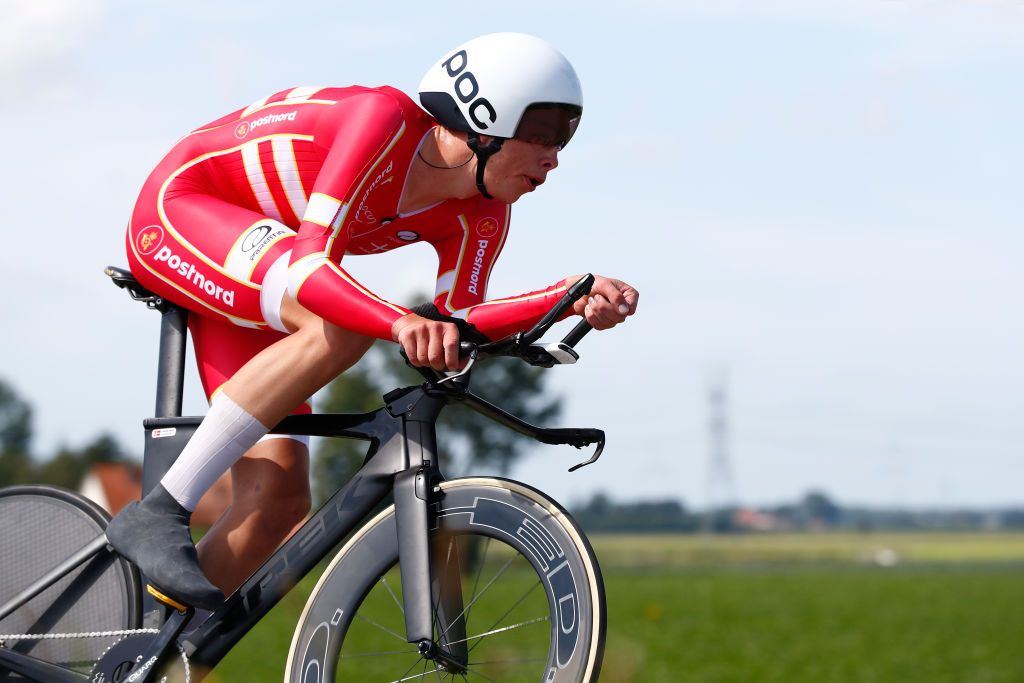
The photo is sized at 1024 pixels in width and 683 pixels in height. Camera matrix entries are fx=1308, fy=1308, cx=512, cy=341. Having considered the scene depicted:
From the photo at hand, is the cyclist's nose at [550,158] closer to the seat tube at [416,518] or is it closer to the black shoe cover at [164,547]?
the seat tube at [416,518]

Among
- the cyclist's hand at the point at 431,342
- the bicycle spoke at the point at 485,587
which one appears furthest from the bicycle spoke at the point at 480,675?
the cyclist's hand at the point at 431,342

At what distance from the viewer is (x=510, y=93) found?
12.7ft

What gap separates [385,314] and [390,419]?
0.49 m

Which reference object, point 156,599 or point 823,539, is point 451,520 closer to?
point 156,599

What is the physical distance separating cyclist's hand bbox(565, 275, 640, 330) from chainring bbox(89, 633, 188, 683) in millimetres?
1685

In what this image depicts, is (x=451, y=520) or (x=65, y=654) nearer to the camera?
(x=451, y=520)

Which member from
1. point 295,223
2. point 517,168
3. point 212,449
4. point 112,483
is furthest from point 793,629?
point 212,449

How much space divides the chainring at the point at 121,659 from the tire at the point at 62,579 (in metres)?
0.20

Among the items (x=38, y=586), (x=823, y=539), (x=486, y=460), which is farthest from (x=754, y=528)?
(x=38, y=586)

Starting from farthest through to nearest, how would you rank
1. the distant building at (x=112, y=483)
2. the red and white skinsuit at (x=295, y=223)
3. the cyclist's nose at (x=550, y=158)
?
the distant building at (x=112, y=483), the cyclist's nose at (x=550, y=158), the red and white skinsuit at (x=295, y=223)

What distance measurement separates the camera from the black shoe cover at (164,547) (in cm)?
376

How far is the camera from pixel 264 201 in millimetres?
4301

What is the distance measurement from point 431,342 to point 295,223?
119 centimetres

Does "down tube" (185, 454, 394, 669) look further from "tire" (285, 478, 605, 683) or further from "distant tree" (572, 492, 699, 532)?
"distant tree" (572, 492, 699, 532)
